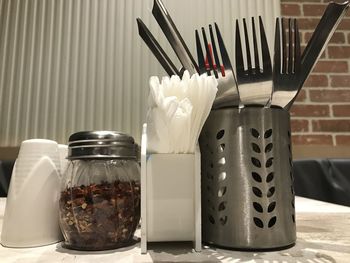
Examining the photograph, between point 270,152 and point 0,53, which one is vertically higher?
point 0,53

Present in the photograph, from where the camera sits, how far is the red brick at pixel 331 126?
5.45 ft

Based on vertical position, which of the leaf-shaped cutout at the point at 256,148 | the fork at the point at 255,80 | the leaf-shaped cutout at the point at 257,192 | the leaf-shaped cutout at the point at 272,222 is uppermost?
the fork at the point at 255,80

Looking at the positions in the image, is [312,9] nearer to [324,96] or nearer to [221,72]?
[324,96]

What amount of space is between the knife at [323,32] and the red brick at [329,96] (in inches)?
54.8

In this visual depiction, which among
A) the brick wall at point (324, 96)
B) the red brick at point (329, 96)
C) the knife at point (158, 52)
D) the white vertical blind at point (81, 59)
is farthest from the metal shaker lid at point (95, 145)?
the red brick at point (329, 96)

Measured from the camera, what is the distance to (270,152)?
41 cm

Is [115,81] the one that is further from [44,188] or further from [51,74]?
[44,188]

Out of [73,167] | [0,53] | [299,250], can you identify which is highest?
[0,53]

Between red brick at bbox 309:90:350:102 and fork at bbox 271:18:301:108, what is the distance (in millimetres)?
1400

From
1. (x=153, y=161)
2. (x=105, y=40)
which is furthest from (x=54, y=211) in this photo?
(x=105, y=40)

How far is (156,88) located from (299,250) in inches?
10.4

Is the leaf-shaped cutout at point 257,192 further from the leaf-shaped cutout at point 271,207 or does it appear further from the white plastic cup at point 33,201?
the white plastic cup at point 33,201

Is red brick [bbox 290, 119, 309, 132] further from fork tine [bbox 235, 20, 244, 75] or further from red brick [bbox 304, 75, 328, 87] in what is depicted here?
fork tine [bbox 235, 20, 244, 75]

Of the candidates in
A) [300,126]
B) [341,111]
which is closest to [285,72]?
[300,126]
